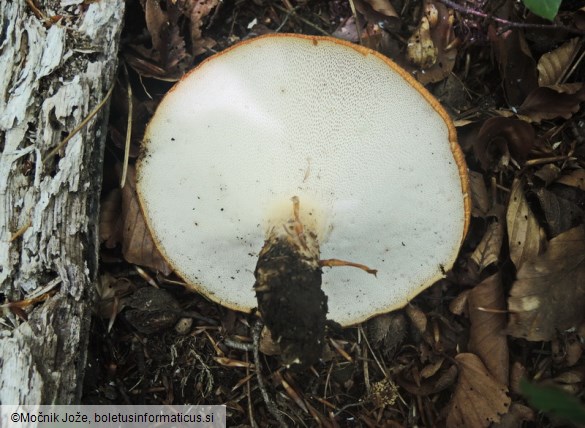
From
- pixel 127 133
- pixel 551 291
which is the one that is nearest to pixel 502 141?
pixel 551 291

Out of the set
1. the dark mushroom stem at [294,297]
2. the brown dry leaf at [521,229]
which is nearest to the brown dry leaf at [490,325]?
the brown dry leaf at [521,229]

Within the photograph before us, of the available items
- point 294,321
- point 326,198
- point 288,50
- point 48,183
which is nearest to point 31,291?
point 48,183

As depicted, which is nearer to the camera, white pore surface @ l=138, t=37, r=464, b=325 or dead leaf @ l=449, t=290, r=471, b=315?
white pore surface @ l=138, t=37, r=464, b=325

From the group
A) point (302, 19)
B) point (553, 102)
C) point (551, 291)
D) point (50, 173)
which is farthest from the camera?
point (302, 19)

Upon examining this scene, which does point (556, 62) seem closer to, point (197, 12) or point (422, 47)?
point (422, 47)

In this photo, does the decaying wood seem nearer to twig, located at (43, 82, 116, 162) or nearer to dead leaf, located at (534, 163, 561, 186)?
twig, located at (43, 82, 116, 162)

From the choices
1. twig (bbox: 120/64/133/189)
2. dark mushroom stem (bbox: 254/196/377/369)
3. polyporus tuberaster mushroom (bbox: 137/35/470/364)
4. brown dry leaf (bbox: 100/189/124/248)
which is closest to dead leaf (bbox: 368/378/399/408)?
polyporus tuberaster mushroom (bbox: 137/35/470/364)

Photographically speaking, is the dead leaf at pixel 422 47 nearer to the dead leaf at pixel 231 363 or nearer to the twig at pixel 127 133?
the twig at pixel 127 133
